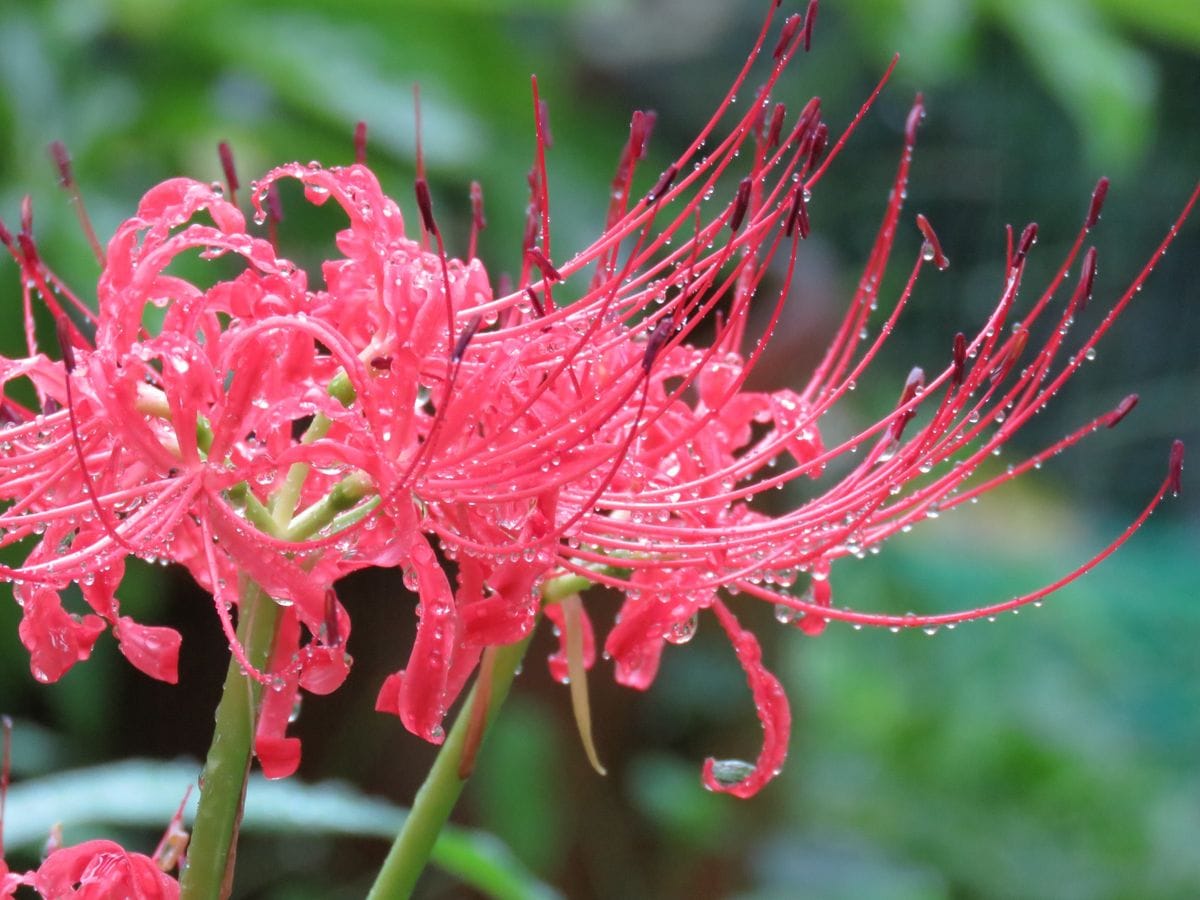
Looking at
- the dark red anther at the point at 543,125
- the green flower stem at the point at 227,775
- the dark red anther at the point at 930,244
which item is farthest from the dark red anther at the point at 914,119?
the green flower stem at the point at 227,775

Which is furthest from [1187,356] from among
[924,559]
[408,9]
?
[408,9]

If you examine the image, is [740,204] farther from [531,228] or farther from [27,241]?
[27,241]

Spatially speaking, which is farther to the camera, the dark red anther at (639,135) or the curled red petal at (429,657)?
the dark red anther at (639,135)

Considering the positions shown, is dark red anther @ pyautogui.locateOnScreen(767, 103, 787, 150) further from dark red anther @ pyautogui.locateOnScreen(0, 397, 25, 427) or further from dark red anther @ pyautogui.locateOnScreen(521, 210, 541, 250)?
dark red anther @ pyautogui.locateOnScreen(0, 397, 25, 427)

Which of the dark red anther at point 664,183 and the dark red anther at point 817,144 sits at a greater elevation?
the dark red anther at point 817,144

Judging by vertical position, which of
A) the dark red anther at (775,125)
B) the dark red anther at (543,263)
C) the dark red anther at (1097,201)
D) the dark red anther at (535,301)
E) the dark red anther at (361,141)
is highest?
the dark red anther at (1097,201)

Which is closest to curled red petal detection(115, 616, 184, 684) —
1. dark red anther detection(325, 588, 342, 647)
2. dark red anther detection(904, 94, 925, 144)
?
dark red anther detection(325, 588, 342, 647)

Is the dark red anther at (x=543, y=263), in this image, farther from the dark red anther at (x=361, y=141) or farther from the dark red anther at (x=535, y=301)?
the dark red anther at (x=361, y=141)

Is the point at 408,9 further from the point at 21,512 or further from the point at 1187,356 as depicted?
the point at 1187,356
